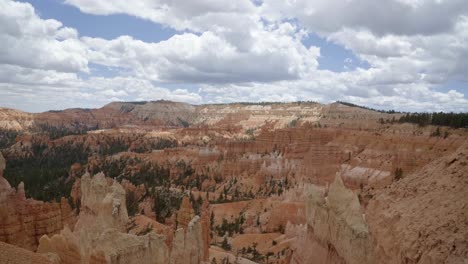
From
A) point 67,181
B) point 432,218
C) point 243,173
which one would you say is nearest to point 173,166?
point 243,173

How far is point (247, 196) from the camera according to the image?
218ft

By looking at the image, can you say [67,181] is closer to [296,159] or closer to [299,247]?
[296,159]

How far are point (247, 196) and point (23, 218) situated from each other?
1838 inches

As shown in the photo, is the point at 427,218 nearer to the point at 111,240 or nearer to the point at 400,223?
the point at 400,223

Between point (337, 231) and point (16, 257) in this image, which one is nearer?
point (16, 257)

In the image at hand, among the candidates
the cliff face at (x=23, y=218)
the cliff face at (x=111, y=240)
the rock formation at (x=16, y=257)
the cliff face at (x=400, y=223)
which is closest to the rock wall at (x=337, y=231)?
the cliff face at (x=400, y=223)

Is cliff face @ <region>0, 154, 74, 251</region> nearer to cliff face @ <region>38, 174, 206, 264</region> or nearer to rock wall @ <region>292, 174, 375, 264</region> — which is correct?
cliff face @ <region>38, 174, 206, 264</region>

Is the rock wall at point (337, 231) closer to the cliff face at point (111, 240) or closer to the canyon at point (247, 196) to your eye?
the canyon at point (247, 196)

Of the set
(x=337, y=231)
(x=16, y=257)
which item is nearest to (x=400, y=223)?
(x=337, y=231)

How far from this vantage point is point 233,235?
44.9 metres

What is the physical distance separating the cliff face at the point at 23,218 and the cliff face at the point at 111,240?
3149 mm

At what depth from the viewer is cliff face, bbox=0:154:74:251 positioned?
827 inches

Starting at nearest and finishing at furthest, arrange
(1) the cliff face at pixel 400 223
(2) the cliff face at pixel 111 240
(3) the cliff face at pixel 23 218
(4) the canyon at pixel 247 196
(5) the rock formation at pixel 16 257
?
1. (1) the cliff face at pixel 400 223
2. (5) the rock formation at pixel 16 257
3. (4) the canyon at pixel 247 196
4. (2) the cliff face at pixel 111 240
5. (3) the cliff face at pixel 23 218

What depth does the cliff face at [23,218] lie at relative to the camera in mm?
21008
